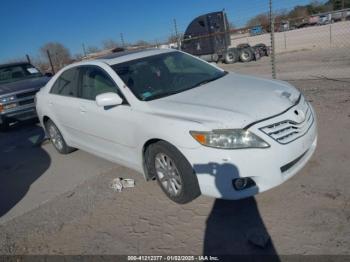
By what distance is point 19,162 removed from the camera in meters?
6.14

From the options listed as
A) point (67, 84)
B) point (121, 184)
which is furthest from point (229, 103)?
point (67, 84)

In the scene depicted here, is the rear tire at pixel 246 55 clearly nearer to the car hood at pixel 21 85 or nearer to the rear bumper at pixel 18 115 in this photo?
the car hood at pixel 21 85

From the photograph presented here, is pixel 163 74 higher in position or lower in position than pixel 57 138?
higher

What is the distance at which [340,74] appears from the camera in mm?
9156

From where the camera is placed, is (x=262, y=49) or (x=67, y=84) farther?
(x=262, y=49)

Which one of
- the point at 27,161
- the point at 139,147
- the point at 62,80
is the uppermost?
the point at 62,80

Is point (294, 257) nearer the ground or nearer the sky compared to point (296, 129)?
nearer the ground

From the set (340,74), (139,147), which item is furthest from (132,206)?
(340,74)

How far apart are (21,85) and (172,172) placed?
6814 mm

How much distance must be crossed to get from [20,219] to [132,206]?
1386mm

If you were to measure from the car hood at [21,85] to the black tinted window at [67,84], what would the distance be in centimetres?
350

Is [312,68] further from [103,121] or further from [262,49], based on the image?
[103,121]

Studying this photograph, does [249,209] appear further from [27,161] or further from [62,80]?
[27,161]

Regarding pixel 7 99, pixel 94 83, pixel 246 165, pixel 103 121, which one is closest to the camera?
pixel 246 165
